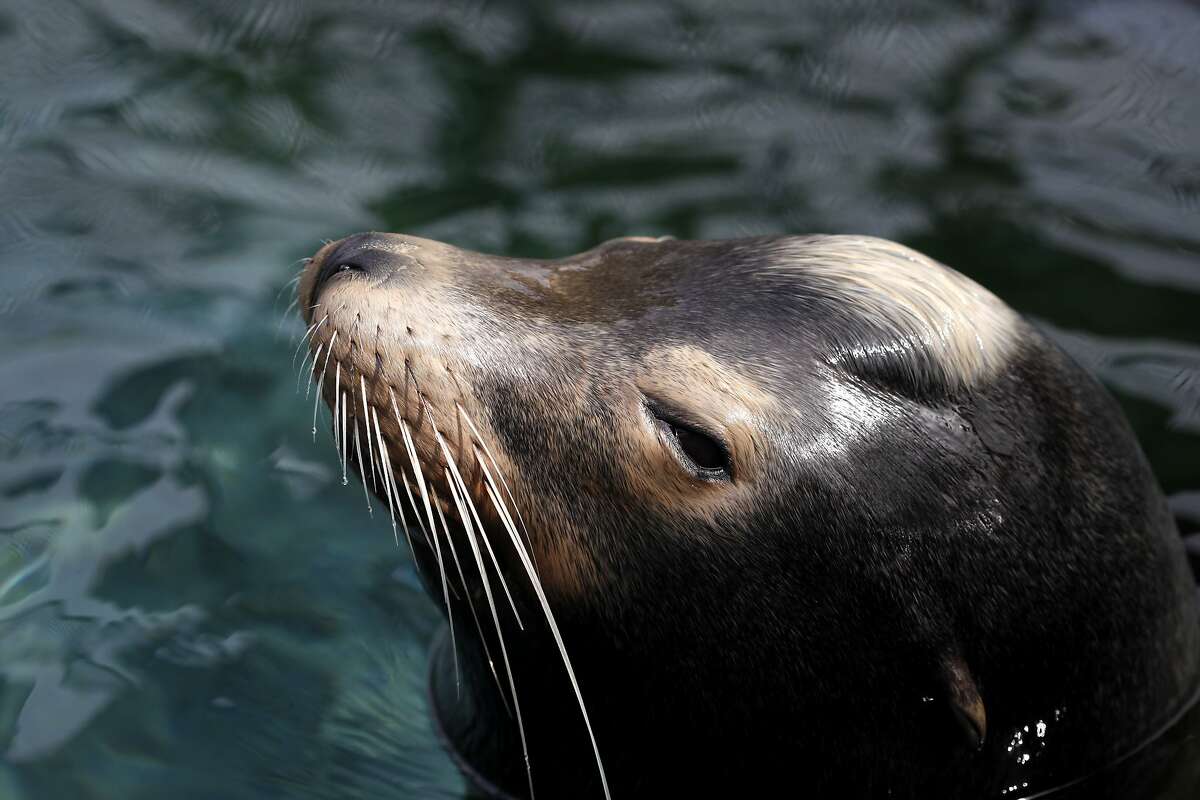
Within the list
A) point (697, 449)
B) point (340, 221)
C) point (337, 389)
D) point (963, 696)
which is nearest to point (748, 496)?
point (697, 449)

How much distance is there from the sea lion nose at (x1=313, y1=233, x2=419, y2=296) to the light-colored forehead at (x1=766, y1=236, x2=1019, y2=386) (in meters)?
0.79

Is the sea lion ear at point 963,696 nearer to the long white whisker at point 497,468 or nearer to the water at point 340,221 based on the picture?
the water at point 340,221

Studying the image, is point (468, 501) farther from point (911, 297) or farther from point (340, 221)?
point (340, 221)

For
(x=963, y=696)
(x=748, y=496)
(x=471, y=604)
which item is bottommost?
(x=471, y=604)

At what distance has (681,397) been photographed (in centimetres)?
340

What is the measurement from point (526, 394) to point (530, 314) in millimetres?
195

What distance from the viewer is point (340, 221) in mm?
6094

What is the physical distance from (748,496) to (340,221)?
306cm

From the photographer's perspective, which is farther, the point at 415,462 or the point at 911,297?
the point at 911,297

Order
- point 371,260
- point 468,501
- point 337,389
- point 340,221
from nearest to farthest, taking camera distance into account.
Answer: point 468,501
point 337,389
point 371,260
point 340,221

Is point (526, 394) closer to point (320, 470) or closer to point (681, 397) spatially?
point (681, 397)

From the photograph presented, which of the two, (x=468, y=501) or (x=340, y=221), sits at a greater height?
(x=468, y=501)

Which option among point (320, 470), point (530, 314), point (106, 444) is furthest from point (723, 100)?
point (530, 314)

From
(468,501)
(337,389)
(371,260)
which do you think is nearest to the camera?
(468,501)
